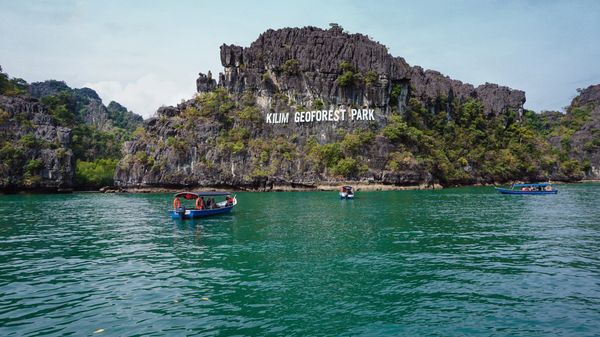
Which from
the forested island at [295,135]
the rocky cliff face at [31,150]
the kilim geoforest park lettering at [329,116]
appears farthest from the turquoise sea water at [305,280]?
the kilim geoforest park lettering at [329,116]

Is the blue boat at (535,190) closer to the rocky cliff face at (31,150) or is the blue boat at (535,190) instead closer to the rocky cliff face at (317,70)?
the rocky cliff face at (317,70)

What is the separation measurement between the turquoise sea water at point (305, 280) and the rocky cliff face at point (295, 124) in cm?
6442

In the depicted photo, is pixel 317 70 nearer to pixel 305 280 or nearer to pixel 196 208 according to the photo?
pixel 196 208

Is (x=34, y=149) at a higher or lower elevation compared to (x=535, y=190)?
higher

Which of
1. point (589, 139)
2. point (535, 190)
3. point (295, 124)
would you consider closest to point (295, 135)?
point (295, 124)

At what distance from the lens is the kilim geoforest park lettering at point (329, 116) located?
10375cm

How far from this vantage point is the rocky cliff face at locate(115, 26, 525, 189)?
98.4 metres

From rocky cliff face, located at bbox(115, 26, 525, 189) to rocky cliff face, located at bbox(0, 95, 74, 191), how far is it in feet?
41.6

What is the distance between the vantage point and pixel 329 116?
105 meters

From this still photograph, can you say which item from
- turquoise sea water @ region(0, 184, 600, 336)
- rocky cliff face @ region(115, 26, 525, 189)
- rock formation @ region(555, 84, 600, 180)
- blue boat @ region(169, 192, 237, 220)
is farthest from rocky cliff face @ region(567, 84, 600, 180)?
blue boat @ region(169, 192, 237, 220)

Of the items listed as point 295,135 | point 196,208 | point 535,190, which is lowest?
point 196,208

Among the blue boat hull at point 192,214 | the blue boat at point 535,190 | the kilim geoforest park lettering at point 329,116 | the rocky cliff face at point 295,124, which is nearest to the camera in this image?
the blue boat hull at point 192,214

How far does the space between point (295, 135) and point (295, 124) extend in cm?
311

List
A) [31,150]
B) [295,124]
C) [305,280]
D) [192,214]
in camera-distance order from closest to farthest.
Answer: [305,280]
[192,214]
[31,150]
[295,124]
